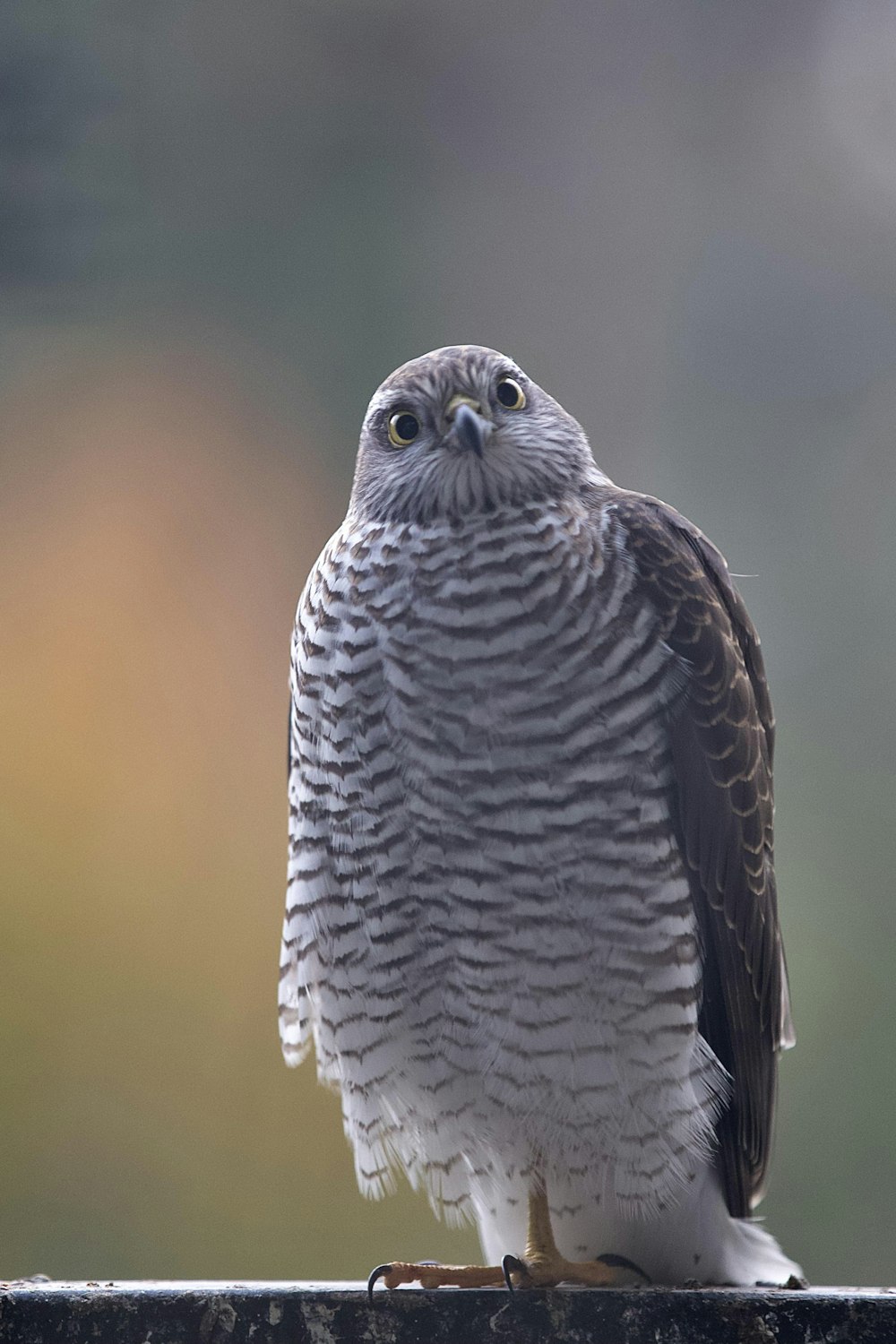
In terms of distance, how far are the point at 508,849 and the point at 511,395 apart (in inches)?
23.6

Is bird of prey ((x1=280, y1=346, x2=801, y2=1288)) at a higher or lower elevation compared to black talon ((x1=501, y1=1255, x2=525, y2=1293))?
higher

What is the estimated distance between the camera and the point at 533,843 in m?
1.45

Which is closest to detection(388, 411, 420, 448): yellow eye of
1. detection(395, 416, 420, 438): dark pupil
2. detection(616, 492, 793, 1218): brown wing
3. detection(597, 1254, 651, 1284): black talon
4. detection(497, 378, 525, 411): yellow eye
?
detection(395, 416, 420, 438): dark pupil

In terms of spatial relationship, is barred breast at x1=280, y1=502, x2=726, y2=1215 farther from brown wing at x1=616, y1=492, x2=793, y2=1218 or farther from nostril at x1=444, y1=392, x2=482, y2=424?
nostril at x1=444, y1=392, x2=482, y2=424

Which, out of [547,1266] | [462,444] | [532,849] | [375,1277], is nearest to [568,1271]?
[547,1266]

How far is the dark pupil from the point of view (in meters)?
1.71

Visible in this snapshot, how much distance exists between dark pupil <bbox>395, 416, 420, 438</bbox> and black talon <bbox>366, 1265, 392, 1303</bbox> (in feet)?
3.14

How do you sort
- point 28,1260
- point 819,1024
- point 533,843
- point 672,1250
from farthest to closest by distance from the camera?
point 819,1024
point 28,1260
point 672,1250
point 533,843

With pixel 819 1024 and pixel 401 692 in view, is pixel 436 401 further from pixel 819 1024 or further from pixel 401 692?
pixel 819 1024

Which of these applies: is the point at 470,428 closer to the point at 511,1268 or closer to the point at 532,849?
the point at 532,849

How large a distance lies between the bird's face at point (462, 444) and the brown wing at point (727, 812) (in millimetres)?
115

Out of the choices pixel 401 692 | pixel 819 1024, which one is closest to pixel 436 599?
pixel 401 692

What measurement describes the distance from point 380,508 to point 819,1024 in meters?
2.25

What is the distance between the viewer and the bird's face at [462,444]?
1.61 m
